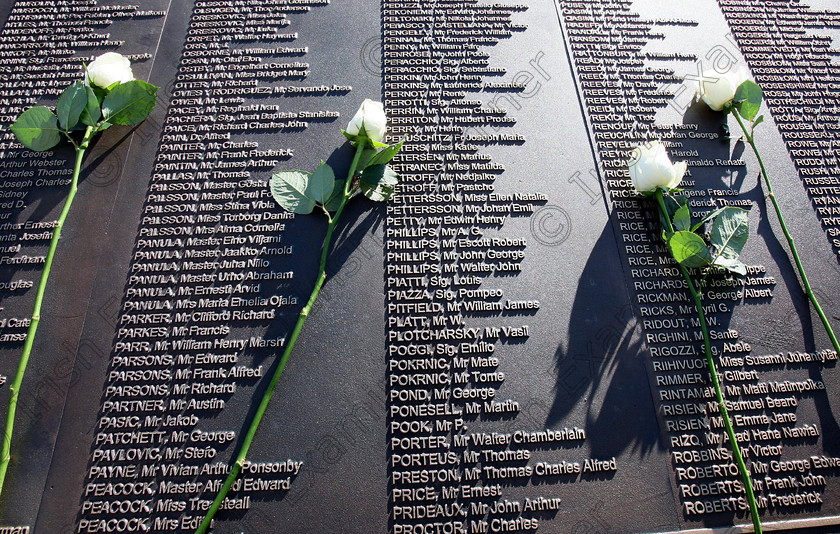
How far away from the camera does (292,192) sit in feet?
9.83

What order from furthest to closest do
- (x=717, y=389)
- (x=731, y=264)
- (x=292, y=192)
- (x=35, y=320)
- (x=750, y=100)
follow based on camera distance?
(x=750, y=100), (x=292, y=192), (x=731, y=264), (x=35, y=320), (x=717, y=389)

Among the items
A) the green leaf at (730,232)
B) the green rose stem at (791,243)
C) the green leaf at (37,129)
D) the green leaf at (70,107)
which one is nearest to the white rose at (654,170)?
the green leaf at (730,232)

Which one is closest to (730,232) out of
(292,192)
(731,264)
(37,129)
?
(731,264)

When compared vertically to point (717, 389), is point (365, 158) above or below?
above

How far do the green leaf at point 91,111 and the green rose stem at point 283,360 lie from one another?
5.85 feet

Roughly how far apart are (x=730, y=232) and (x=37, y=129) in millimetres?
4670

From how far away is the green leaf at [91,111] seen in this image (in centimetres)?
315

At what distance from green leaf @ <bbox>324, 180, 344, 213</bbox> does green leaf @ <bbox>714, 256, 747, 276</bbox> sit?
7.98ft

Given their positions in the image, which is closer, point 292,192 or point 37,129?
point 292,192

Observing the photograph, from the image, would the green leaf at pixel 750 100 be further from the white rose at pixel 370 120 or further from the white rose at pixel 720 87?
the white rose at pixel 370 120

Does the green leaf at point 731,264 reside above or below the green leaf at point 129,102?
below

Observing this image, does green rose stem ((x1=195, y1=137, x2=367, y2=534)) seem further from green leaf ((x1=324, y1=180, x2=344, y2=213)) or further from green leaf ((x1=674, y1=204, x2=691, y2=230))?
green leaf ((x1=674, y1=204, x2=691, y2=230))

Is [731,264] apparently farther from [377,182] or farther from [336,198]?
[336,198]

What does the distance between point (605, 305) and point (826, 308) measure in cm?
149
